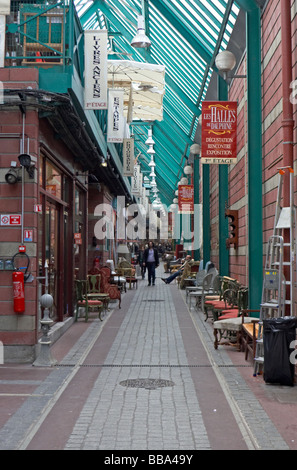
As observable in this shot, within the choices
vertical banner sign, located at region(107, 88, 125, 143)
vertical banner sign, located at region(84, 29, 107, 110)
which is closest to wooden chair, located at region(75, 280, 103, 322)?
vertical banner sign, located at region(107, 88, 125, 143)

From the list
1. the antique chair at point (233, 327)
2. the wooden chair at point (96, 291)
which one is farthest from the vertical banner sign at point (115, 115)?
the antique chair at point (233, 327)

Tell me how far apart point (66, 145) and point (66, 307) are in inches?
145

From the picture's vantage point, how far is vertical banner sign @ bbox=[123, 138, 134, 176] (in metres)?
19.2

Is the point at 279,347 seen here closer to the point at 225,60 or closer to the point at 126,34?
the point at 225,60

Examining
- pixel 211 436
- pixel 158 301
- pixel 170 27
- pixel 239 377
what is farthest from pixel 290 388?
pixel 170 27

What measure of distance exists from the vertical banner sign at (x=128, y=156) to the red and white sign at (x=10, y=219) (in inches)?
430

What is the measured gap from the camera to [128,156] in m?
19.4

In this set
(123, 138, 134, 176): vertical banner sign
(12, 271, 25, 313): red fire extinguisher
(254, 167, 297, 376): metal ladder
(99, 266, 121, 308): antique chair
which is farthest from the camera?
(123, 138, 134, 176): vertical banner sign

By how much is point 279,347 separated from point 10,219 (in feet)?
14.2

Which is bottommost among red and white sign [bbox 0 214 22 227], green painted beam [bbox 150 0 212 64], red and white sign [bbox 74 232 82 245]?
red and white sign [bbox 74 232 82 245]

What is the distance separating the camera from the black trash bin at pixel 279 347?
6820 mm

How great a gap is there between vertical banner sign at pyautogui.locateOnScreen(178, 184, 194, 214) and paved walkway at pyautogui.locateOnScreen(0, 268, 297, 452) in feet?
57.1

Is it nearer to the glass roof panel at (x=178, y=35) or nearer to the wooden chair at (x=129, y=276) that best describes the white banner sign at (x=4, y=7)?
the glass roof panel at (x=178, y=35)

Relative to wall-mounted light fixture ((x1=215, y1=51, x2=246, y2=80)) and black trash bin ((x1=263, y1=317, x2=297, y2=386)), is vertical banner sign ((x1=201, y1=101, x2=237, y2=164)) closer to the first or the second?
wall-mounted light fixture ((x1=215, y1=51, x2=246, y2=80))
